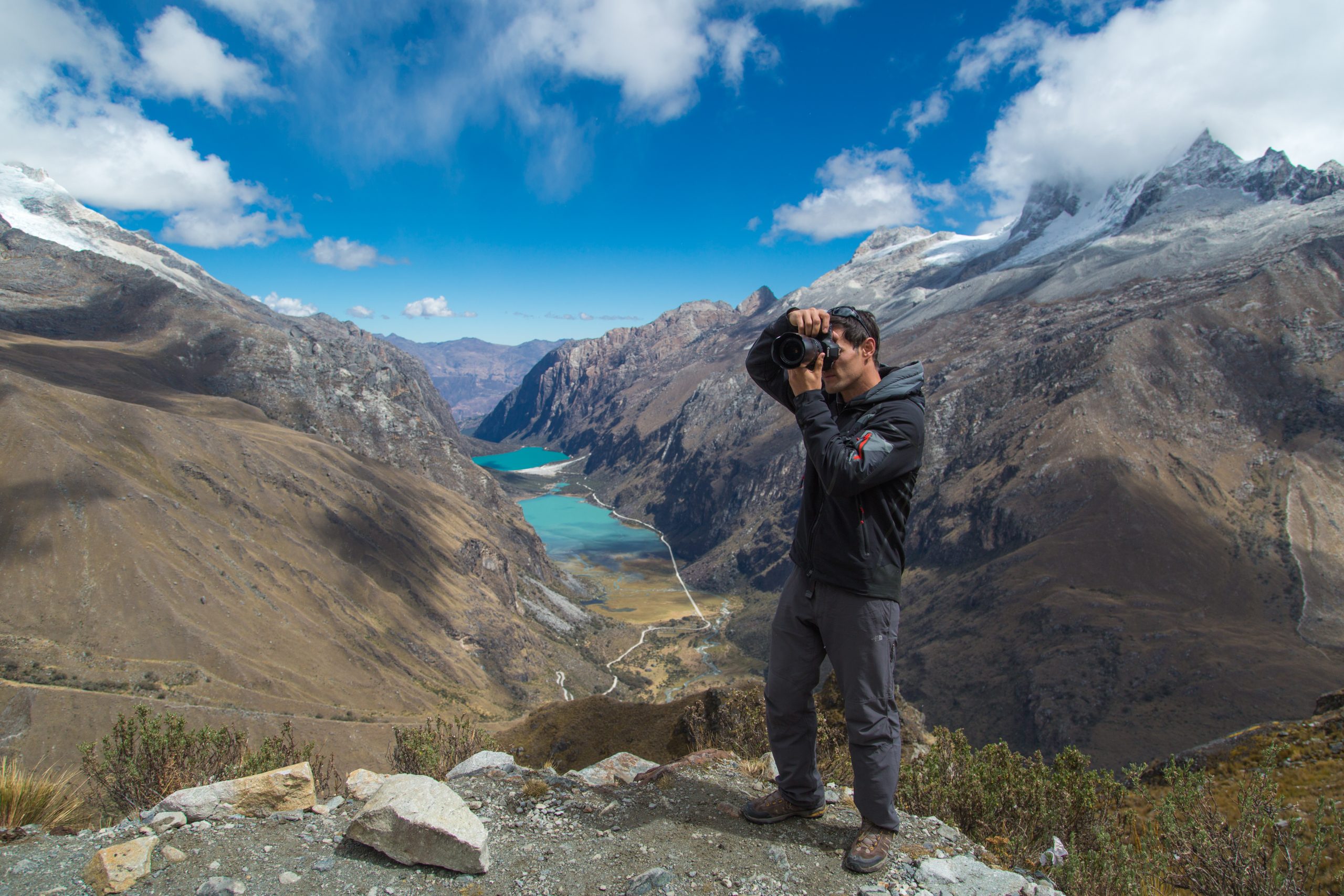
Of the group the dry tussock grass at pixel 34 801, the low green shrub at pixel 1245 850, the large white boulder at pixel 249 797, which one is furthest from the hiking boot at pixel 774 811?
the dry tussock grass at pixel 34 801

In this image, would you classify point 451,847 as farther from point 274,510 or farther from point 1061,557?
point 1061,557

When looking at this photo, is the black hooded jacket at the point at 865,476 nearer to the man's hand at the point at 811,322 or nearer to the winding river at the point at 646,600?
the man's hand at the point at 811,322

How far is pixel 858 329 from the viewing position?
5.38 m

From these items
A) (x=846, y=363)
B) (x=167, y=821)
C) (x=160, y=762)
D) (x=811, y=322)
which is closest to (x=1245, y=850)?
(x=846, y=363)

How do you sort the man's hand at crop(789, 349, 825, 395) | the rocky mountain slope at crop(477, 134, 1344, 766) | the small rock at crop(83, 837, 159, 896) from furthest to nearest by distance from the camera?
1. the rocky mountain slope at crop(477, 134, 1344, 766)
2. the man's hand at crop(789, 349, 825, 395)
3. the small rock at crop(83, 837, 159, 896)

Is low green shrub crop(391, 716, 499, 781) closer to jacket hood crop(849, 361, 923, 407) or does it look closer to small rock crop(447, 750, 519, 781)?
small rock crop(447, 750, 519, 781)

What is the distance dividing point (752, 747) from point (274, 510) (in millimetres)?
77405

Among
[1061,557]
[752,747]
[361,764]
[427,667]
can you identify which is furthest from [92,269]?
[1061,557]

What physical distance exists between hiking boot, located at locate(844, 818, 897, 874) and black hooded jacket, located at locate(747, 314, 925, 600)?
177 centimetres

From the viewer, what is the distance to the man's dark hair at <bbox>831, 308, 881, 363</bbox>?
535 cm

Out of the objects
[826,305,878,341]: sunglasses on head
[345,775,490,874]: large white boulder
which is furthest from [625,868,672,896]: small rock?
[826,305,878,341]: sunglasses on head

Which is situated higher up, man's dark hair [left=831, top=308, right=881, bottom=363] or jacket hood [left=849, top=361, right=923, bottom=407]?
man's dark hair [left=831, top=308, right=881, bottom=363]

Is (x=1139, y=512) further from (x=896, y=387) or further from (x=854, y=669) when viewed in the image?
(x=854, y=669)

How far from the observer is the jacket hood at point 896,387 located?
5074 millimetres
